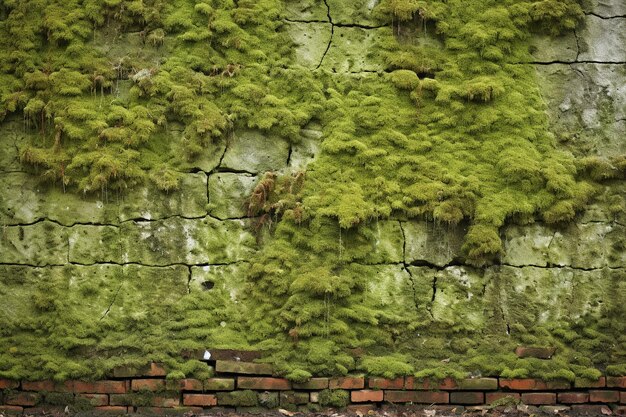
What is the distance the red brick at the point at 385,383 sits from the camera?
387 centimetres

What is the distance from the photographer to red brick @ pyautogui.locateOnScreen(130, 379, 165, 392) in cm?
381

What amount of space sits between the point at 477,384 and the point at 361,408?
2.36 ft

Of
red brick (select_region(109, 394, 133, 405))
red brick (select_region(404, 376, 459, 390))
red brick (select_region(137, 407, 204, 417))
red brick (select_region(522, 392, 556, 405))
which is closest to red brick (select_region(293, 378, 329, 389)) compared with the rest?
red brick (select_region(404, 376, 459, 390))

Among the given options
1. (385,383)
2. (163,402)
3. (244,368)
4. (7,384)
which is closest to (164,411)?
Result: (163,402)

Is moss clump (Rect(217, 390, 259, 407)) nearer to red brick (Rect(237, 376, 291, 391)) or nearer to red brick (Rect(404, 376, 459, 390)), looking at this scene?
red brick (Rect(237, 376, 291, 391))

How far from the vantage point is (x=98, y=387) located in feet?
12.5

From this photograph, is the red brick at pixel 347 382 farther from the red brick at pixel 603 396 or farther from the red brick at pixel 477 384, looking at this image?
the red brick at pixel 603 396

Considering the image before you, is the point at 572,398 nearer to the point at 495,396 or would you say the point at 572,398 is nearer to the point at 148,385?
the point at 495,396

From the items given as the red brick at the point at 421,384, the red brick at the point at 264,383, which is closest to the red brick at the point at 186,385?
the red brick at the point at 264,383

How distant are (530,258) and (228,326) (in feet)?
6.35

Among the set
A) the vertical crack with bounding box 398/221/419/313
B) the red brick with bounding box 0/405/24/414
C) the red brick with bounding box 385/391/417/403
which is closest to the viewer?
the red brick with bounding box 0/405/24/414

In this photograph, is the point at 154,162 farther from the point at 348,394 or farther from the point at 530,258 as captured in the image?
the point at 530,258

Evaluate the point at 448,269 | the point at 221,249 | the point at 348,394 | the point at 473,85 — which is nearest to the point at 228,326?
the point at 221,249

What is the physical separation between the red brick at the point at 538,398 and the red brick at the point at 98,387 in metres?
2.42
